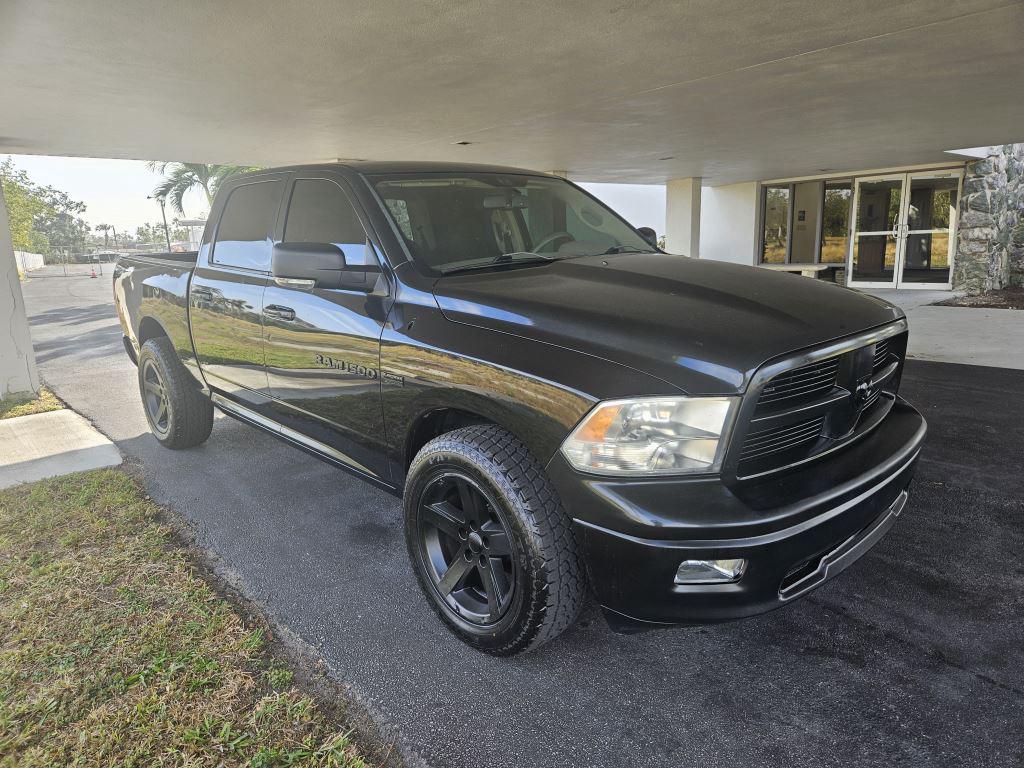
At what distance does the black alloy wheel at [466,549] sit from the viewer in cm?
234

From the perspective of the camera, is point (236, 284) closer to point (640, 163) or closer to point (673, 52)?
point (673, 52)

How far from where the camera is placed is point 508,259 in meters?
2.99

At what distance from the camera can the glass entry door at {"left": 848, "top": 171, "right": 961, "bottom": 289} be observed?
1488 cm

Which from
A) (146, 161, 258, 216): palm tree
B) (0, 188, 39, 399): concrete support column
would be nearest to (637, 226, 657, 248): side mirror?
(0, 188, 39, 399): concrete support column

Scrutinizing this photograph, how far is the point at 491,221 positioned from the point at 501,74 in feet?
12.7

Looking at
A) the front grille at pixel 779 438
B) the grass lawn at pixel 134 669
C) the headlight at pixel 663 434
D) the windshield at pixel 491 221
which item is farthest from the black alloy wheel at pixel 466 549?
the windshield at pixel 491 221

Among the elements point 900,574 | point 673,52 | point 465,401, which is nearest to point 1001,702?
point 900,574

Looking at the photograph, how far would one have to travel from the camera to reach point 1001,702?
7.09 feet

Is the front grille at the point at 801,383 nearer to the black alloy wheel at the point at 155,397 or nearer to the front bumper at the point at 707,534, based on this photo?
the front bumper at the point at 707,534

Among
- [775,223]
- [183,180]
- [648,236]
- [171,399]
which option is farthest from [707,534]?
[183,180]

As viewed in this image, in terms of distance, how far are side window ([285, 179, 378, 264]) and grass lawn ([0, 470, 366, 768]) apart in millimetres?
1666

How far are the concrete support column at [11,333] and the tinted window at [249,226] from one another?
397 cm

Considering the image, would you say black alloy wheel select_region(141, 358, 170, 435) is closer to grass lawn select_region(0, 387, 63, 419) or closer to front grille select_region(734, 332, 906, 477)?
grass lawn select_region(0, 387, 63, 419)

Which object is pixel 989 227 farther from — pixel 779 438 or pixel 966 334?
pixel 779 438
